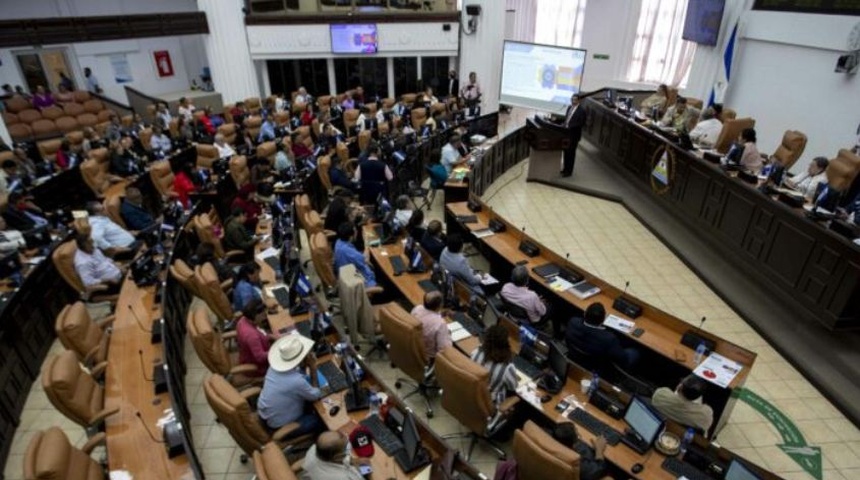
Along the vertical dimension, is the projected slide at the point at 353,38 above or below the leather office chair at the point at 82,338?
above

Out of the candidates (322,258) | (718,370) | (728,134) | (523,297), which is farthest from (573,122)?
(718,370)

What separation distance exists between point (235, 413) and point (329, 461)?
1055 millimetres

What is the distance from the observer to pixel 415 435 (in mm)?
4098

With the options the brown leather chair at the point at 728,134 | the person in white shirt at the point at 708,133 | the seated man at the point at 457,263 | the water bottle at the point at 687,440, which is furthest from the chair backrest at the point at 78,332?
the brown leather chair at the point at 728,134

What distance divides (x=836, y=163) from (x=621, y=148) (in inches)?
179

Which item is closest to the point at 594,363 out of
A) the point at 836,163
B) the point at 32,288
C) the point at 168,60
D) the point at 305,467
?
the point at 305,467

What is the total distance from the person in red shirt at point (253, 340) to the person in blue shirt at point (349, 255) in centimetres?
171

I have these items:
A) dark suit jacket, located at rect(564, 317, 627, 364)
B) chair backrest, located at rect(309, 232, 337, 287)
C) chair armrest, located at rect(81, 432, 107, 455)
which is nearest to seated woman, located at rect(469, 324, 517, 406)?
dark suit jacket, located at rect(564, 317, 627, 364)

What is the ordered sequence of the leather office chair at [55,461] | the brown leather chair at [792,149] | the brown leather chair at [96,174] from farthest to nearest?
1. the brown leather chair at [96,174]
2. the brown leather chair at [792,149]
3. the leather office chair at [55,461]

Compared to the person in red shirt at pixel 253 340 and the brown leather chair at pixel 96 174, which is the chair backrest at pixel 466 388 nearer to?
the person in red shirt at pixel 253 340

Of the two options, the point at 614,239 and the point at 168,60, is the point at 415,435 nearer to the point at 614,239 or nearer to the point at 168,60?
the point at 614,239

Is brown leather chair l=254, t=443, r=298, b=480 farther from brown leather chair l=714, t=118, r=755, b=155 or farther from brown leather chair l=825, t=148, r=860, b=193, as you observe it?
brown leather chair l=714, t=118, r=755, b=155

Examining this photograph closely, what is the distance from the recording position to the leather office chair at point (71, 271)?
6.97 metres

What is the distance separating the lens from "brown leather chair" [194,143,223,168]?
443 inches
